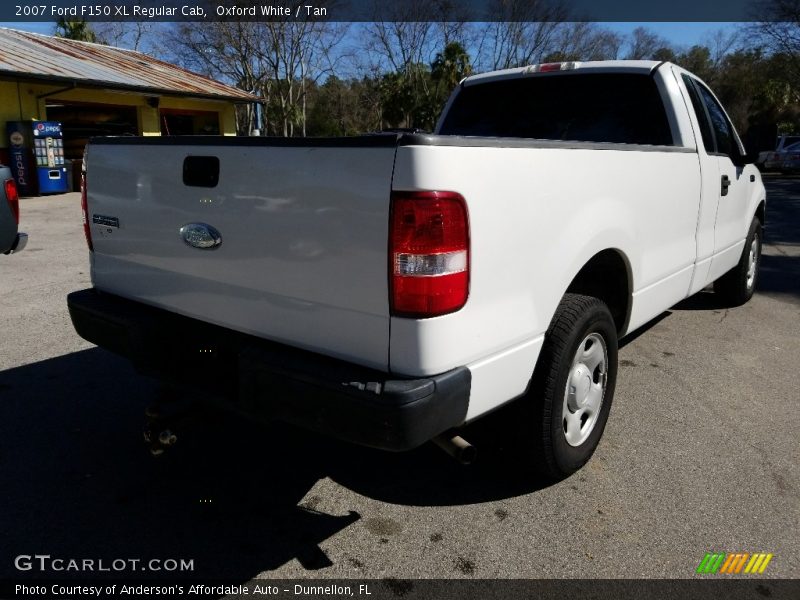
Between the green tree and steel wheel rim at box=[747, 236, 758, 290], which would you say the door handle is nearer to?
steel wheel rim at box=[747, 236, 758, 290]

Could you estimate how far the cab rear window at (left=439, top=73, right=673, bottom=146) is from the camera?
4.10m

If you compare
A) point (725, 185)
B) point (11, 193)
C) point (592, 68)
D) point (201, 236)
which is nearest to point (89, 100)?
point (11, 193)

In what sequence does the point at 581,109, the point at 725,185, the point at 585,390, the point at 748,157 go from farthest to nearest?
the point at 748,157
the point at 725,185
the point at 581,109
the point at 585,390

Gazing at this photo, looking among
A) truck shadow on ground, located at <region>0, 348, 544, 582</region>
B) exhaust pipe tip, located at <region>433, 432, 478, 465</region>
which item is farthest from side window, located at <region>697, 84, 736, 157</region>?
exhaust pipe tip, located at <region>433, 432, 478, 465</region>

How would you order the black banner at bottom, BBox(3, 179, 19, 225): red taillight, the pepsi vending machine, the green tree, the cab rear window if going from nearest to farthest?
the black banner at bottom
the cab rear window
BBox(3, 179, 19, 225): red taillight
the pepsi vending machine
the green tree

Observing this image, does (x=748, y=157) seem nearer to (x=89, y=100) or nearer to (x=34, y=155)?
(x=34, y=155)

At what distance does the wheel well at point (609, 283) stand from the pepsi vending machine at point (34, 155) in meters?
16.0

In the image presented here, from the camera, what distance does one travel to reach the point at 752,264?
6.04 meters

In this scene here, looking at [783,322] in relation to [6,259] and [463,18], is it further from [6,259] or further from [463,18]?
[463,18]

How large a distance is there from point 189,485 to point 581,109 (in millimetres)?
3260

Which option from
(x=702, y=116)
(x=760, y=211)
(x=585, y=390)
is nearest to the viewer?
(x=585, y=390)

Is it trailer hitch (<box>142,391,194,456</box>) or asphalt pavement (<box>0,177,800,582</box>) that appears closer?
asphalt pavement (<box>0,177,800,582</box>)

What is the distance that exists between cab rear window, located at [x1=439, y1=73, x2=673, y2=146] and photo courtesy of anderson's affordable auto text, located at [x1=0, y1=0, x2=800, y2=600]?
0.02 m

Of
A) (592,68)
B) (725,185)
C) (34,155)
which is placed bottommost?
(725,185)
